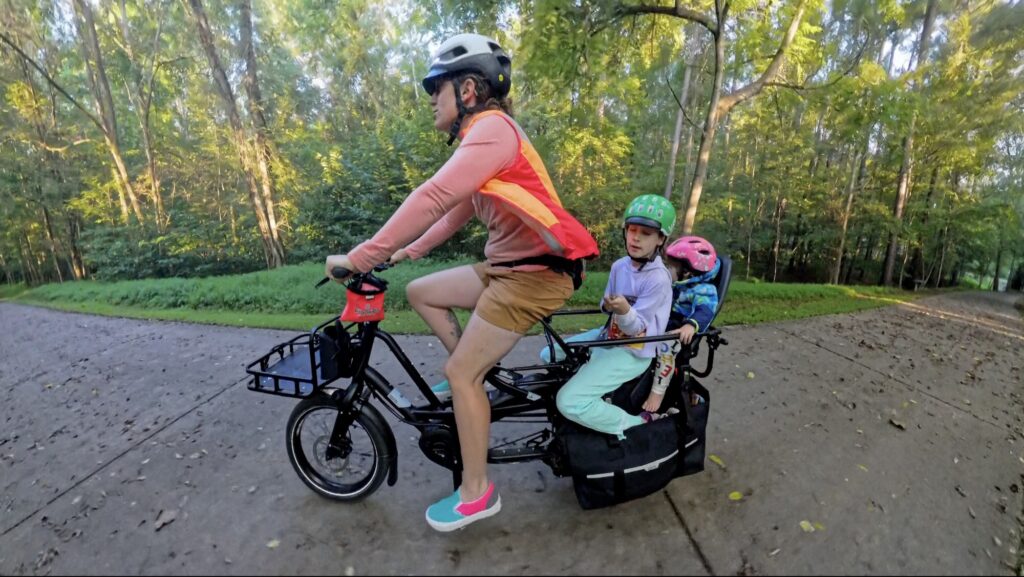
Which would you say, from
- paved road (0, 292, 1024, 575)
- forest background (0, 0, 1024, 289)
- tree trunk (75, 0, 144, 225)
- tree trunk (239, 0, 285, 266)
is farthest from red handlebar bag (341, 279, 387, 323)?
tree trunk (75, 0, 144, 225)

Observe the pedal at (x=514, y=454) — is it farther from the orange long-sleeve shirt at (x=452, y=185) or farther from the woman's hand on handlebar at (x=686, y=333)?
the orange long-sleeve shirt at (x=452, y=185)

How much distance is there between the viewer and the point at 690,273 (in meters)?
2.69

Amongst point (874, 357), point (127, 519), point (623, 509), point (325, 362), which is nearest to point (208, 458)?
point (127, 519)

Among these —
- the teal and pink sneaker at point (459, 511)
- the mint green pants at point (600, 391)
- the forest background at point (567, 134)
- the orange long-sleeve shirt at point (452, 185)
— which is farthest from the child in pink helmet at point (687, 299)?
the forest background at point (567, 134)

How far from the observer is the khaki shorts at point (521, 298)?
196 centimetres

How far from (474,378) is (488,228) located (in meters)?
0.70

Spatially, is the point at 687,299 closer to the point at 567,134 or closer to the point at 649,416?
the point at 649,416

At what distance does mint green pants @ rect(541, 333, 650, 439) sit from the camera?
209cm

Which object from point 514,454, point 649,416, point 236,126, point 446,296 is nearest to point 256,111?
point 236,126

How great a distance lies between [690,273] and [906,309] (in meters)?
A: 8.60

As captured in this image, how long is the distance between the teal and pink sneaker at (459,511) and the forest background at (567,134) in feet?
16.1

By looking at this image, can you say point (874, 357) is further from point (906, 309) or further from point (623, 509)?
point (906, 309)

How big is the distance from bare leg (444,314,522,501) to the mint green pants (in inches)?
15.3

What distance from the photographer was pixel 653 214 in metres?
2.28
